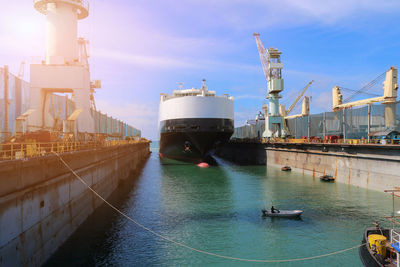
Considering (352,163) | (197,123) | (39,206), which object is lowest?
(352,163)

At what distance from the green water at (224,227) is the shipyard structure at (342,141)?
310 centimetres

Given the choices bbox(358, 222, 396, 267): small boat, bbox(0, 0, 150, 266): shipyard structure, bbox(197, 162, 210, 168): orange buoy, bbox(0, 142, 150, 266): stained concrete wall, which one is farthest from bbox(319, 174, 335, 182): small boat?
bbox(0, 142, 150, 266): stained concrete wall

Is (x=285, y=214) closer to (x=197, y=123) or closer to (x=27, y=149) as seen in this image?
(x=27, y=149)

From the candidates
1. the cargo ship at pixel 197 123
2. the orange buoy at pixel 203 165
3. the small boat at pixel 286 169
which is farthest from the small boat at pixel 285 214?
the orange buoy at pixel 203 165

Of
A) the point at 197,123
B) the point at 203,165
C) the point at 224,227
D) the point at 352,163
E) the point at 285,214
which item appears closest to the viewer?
the point at 224,227

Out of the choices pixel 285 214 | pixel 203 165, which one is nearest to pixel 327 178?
pixel 285 214

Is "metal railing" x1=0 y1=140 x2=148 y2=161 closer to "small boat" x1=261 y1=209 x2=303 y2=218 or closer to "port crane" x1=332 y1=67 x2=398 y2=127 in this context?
"small boat" x1=261 y1=209 x2=303 y2=218

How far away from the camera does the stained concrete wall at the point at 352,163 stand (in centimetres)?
2894

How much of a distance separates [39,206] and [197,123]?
3893cm

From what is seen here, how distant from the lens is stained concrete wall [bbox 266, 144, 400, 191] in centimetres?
2894

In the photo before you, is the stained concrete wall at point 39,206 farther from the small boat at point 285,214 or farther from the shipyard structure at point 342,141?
the shipyard structure at point 342,141

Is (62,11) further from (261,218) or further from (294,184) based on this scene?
(294,184)

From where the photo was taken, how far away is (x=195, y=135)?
167 ft

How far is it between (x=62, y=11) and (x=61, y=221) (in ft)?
88.4
